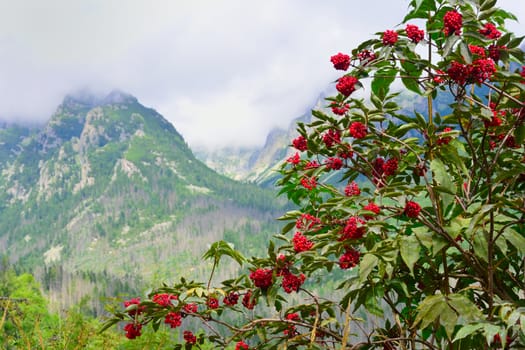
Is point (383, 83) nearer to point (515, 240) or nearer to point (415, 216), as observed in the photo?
point (415, 216)

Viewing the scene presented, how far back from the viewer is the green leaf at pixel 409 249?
240 centimetres

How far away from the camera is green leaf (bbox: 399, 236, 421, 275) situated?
7.86 ft

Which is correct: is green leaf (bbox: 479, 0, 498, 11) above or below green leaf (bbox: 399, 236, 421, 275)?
above

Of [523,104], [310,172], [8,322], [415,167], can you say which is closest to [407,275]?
[415,167]

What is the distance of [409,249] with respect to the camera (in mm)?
2461

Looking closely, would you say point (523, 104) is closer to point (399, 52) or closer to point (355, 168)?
point (399, 52)

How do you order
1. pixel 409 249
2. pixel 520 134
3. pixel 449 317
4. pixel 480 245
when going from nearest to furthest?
pixel 449 317, pixel 409 249, pixel 480 245, pixel 520 134

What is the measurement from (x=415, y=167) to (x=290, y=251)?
1144mm

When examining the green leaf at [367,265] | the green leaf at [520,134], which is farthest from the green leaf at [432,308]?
the green leaf at [520,134]

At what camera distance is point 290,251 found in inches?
118

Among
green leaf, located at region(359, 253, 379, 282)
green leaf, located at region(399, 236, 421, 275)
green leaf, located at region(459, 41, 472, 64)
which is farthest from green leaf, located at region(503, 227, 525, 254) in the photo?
green leaf, located at region(459, 41, 472, 64)

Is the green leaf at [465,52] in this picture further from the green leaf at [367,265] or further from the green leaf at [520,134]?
the green leaf at [367,265]

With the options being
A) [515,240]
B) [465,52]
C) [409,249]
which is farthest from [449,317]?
[465,52]

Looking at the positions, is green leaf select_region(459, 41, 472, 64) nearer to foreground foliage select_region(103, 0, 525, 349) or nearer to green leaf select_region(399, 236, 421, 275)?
foreground foliage select_region(103, 0, 525, 349)
